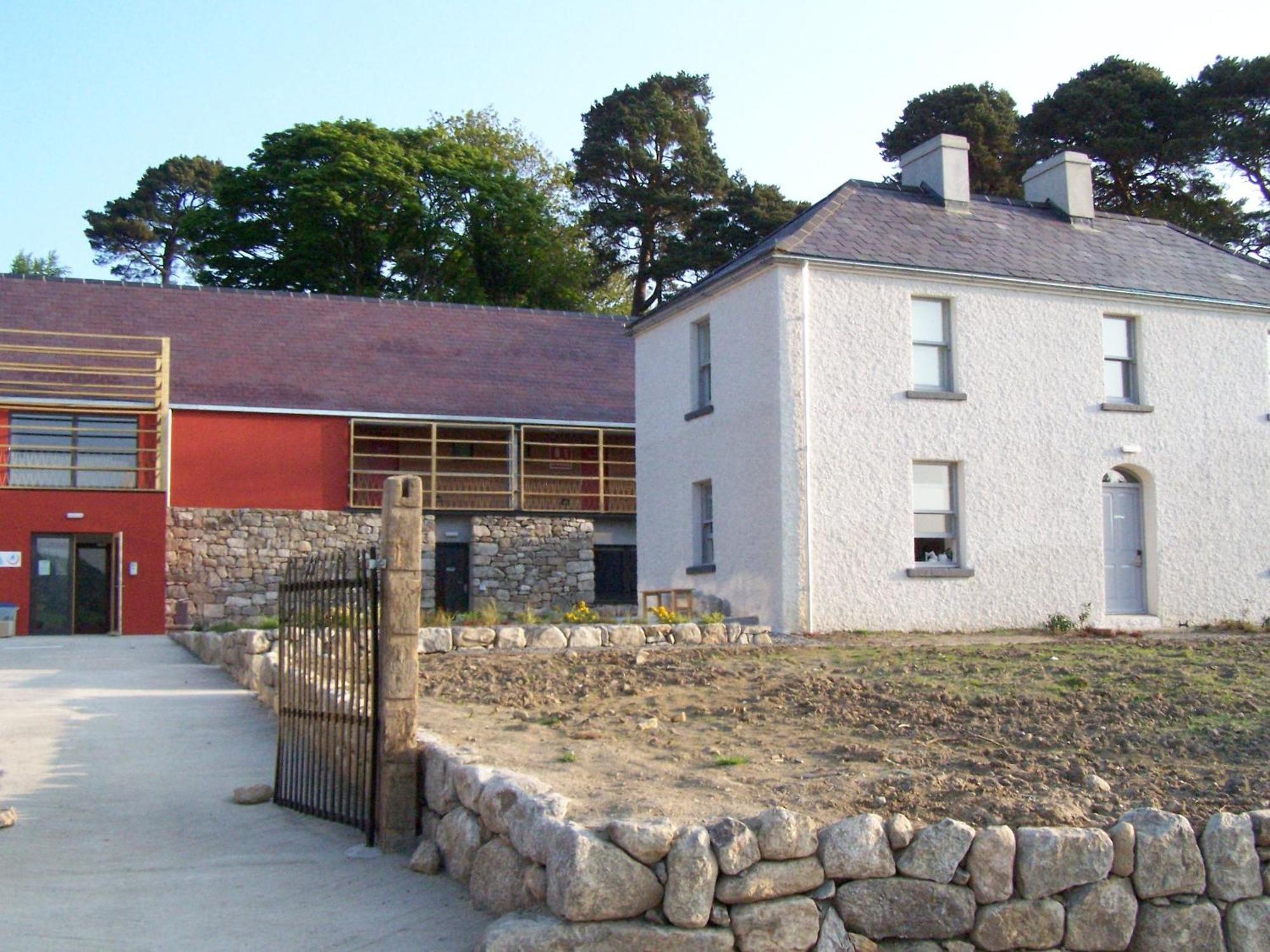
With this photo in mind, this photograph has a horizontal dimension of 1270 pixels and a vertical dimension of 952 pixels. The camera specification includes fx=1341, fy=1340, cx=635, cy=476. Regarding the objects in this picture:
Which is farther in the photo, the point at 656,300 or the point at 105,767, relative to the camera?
the point at 656,300

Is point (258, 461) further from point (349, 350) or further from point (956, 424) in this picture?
point (956, 424)

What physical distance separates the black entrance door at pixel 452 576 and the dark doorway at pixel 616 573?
3149 mm

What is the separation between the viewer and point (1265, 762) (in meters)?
7.96

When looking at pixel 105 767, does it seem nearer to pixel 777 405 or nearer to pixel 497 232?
pixel 777 405

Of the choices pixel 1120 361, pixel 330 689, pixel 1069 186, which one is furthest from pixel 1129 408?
pixel 330 689

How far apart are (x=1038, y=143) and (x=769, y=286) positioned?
103ft

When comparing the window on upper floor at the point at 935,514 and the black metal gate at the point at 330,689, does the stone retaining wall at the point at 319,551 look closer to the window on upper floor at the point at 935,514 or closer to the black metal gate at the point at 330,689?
the window on upper floor at the point at 935,514

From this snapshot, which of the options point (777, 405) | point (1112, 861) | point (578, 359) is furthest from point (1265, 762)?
point (578, 359)

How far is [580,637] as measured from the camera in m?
15.4

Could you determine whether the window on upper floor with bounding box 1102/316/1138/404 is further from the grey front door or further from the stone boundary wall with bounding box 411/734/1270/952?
the stone boundary wall with bounding box 411/734/1270/952

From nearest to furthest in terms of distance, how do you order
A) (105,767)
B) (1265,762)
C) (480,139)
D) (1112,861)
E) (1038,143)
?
(1112,861) < (1265,762) < (105,767) < (1038,143) < (480,139)

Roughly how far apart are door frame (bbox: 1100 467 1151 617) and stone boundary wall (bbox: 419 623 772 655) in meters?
6.63

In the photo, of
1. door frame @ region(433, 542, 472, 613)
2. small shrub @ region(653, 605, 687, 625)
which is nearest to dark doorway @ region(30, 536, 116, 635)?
door frame @ region(433, 542, 472, 613)

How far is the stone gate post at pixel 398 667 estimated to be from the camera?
770cm
